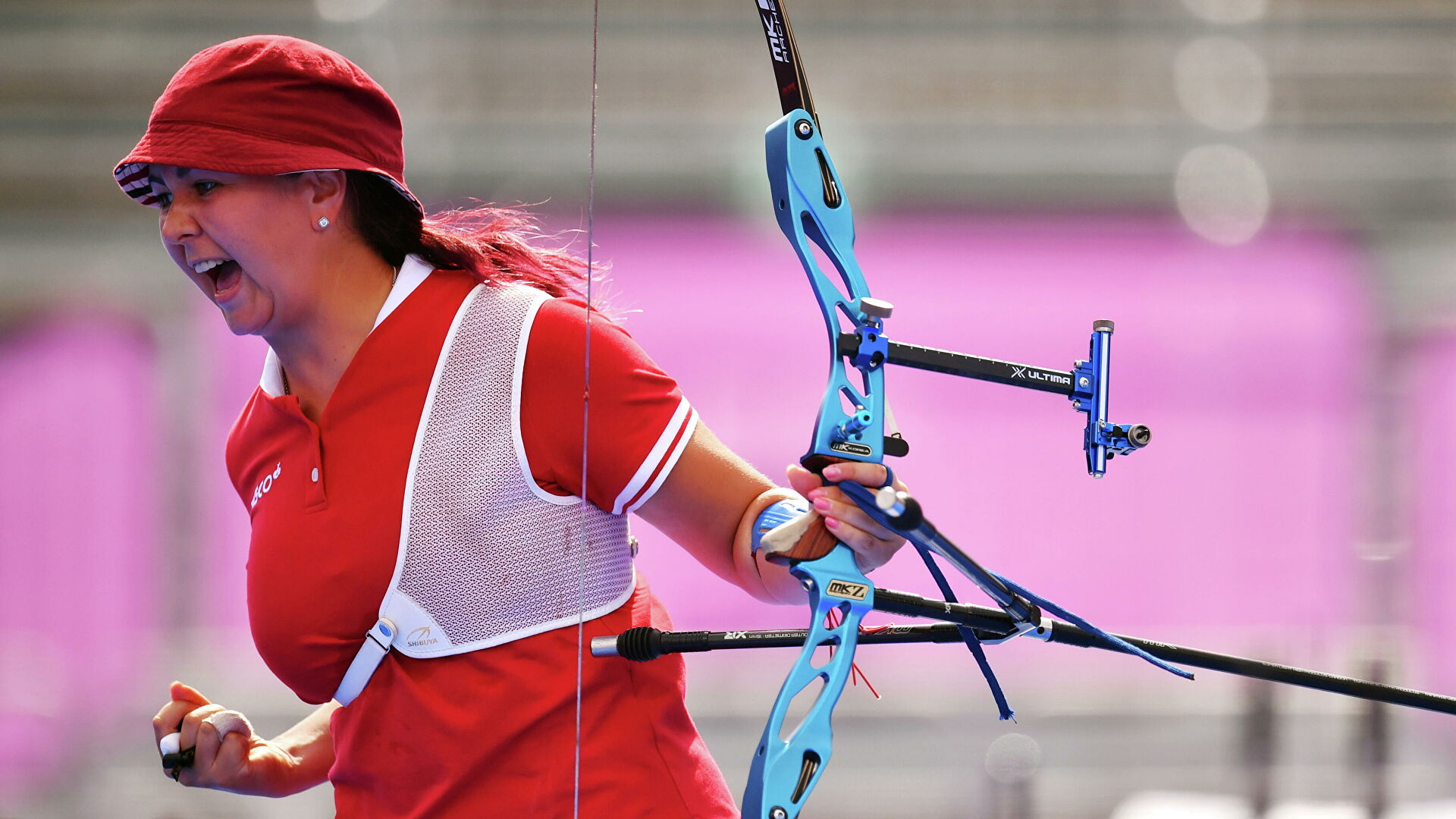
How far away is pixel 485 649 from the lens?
0.74 m

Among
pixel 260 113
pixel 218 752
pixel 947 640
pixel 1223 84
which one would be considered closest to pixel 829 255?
pixel 947 640

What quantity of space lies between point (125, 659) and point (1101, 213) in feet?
5.22

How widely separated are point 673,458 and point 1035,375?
0.76 ft

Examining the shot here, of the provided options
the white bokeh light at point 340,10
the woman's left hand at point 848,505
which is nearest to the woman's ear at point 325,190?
the woman's left hand at point 848,505

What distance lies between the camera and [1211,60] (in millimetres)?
1782

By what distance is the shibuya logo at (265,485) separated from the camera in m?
0.81

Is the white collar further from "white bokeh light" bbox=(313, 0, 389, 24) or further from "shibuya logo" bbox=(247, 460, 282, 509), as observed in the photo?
"white bokeh light" bbox=(313, 0, 389, 24)

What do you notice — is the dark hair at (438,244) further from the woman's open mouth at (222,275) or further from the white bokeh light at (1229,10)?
the white bokeh light at (1229,10)

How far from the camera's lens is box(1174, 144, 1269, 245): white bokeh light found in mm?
1744

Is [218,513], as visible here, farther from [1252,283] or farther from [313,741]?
[1252,283]

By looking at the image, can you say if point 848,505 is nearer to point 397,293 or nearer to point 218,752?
point 397,293

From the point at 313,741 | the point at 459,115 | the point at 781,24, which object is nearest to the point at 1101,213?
the point at 459,115

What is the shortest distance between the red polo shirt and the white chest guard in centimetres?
1

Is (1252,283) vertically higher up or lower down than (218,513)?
higher up
